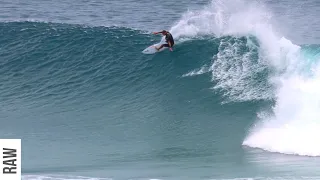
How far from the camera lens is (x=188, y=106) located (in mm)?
26859

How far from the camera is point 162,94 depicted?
2794cm

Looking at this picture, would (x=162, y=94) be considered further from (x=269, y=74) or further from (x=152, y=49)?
(x=269, y=74)

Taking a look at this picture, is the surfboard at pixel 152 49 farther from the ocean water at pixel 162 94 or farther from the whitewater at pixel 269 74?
the whitewater at pixel 269 74

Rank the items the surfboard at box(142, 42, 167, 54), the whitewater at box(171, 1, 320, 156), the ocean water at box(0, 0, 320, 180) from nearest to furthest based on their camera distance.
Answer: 1. the ocean water at box(0, 0, 320, 180)
2. the whitewater at box(171, 1, 320, 156)
3. the surfboard at box(142, 42, 167, 54)

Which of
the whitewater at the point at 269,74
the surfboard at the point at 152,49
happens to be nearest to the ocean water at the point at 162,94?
the whitewater at the point at 269,74

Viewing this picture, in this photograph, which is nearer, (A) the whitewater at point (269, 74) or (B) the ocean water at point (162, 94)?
(B) the ocean water at point (162, 94)

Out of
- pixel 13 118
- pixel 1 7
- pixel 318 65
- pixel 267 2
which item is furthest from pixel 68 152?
pixel 267 2

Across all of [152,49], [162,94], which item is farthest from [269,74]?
[152,49]

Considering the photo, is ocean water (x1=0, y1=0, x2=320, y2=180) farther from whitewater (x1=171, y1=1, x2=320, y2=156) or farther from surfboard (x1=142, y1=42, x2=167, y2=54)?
surfboard (x1=142, y1=42, x2=167, y2=54)

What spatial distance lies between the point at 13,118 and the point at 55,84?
3.45 metres

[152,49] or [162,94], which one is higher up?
[152,49]

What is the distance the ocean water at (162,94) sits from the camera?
70.1 feet

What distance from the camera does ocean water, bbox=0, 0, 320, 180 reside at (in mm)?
21359

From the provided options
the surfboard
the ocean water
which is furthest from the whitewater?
the surfboard
